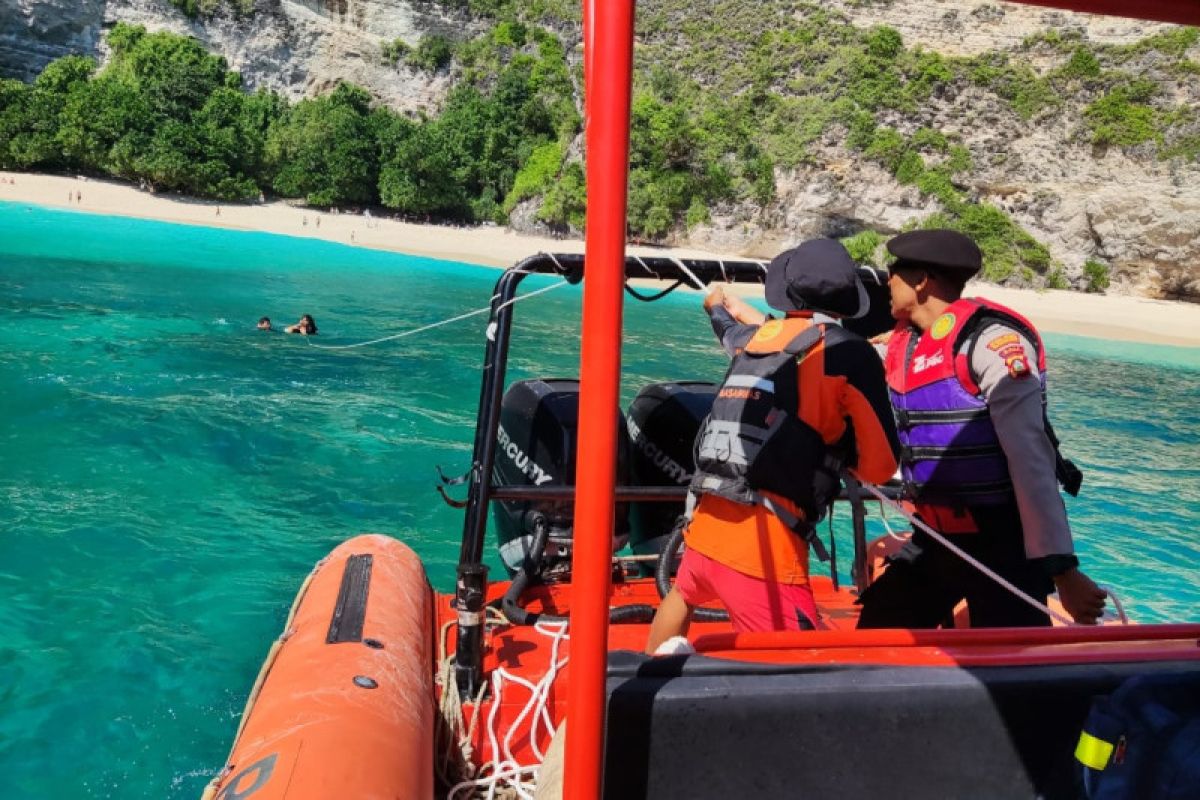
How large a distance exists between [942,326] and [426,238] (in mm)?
40554

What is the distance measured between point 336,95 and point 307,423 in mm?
44309

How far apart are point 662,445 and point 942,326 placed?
6.28 ft

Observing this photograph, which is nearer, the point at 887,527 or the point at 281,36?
the point at 887,527

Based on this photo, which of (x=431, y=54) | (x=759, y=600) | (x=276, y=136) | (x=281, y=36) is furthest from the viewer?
(x=431, y=54)

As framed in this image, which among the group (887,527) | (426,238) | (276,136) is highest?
(276,136)

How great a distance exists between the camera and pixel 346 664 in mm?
2746

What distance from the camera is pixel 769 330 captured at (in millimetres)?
2537

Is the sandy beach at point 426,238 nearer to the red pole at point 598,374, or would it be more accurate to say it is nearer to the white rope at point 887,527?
the white rope at point 887,527

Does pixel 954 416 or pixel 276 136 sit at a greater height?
pixel 276 136

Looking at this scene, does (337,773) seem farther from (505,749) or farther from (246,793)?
(505,749)

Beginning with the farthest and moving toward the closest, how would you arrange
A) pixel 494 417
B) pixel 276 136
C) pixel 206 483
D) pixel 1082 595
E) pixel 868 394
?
1. pixel 276 136
2. pixel 206 483
3. pixel 494 417
4. pixel 868 394
5. pixel 1082 595

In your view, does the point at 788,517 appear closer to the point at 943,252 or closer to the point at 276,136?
the point at 943,252

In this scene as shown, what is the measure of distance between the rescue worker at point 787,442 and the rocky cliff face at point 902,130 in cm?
4068

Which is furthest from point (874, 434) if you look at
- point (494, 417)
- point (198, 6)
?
point (198, 6)
